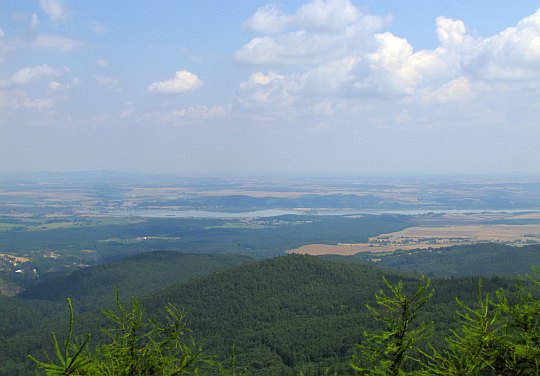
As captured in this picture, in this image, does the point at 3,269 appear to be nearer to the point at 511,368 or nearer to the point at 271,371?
the point at 271,371

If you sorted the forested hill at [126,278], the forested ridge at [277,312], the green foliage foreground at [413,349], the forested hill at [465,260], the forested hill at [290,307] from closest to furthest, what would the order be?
the green foliage foreground at [413,349]
the forested hill at [290,307]
the forested ridge at [277,312]
the forested hill at [126,278]
the forested hill at [465,260]

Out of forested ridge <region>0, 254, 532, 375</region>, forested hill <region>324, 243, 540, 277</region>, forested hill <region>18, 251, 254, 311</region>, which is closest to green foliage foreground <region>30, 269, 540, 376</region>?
forested ridge <region>0, 254, 532, 375</region>

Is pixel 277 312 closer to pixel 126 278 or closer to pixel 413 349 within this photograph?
pixel 126 278

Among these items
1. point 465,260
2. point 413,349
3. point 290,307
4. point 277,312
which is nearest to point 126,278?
point 277,312

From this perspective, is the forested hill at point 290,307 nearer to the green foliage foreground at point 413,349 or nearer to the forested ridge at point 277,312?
the forested ridge at point 277,312

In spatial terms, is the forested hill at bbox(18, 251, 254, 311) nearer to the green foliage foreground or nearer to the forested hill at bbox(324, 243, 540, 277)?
the forested hill at bbox(324, 243, 540, 277)

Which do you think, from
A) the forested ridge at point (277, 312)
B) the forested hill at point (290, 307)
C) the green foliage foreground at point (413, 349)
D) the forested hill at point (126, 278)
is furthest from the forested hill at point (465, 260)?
the green foliage foreground at point (413, 349)
